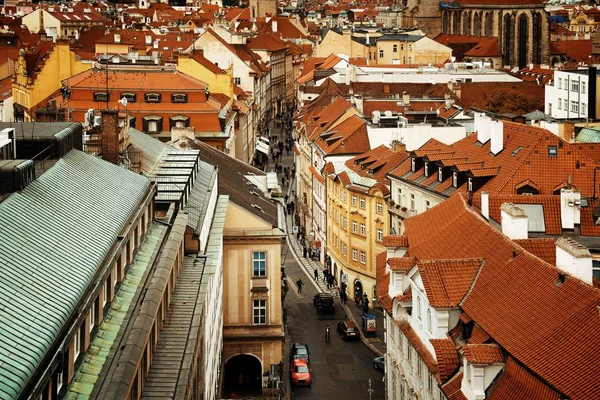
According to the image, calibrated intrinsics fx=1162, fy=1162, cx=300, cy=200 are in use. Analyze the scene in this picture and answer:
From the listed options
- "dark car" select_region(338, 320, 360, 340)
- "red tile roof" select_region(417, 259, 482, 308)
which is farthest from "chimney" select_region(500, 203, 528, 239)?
"dark car" select_region(338, 320, 360, 340)

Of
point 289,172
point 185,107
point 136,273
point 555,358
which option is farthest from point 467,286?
point 289,172

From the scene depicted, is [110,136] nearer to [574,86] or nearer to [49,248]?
[49,248]

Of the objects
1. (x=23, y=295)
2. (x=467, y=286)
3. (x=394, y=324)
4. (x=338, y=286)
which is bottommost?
(x=338, y=286)

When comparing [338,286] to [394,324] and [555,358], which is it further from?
[555,358]

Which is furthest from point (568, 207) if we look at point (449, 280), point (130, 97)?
point (130, 97)

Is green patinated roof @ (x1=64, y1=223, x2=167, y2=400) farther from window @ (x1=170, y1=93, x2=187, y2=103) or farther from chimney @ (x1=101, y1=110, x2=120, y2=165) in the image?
window @ (x1=170, y1=93, x2=187, y2=103)
